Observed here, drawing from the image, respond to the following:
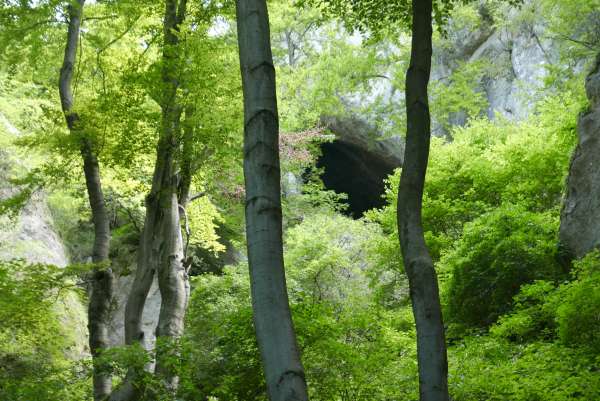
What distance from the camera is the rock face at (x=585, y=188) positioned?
8.66m

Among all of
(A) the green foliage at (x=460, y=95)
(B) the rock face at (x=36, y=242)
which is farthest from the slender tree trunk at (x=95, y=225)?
(A) the green foliage at (x=460, y=95)

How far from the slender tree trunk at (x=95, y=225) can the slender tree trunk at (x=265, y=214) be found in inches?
237

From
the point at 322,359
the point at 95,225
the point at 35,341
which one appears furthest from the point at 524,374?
the point at 35,341

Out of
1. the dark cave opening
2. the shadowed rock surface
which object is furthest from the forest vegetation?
the dark cave opening

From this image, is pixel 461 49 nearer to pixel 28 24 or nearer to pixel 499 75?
pixel 499 75

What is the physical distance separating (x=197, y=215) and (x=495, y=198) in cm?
641

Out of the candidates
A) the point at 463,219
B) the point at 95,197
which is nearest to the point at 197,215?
the point at 95,197

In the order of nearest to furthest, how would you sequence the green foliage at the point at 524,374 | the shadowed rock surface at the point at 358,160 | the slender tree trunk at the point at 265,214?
the slender tree trunk at the point at 265,214 < the green foliage at the point at 524,374 < the shadowed rock surface at the point at 358,160

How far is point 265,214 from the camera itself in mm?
2867

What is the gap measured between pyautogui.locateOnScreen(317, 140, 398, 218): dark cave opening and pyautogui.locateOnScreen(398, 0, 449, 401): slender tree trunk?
68.9ft

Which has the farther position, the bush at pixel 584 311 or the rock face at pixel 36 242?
the rock face at pixel 36 242

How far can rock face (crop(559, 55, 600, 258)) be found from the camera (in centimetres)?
866

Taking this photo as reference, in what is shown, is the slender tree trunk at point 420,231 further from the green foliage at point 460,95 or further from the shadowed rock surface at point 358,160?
the shadowed rock surface at point 358,160

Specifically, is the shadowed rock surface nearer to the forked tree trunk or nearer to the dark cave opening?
the dark cave opening
